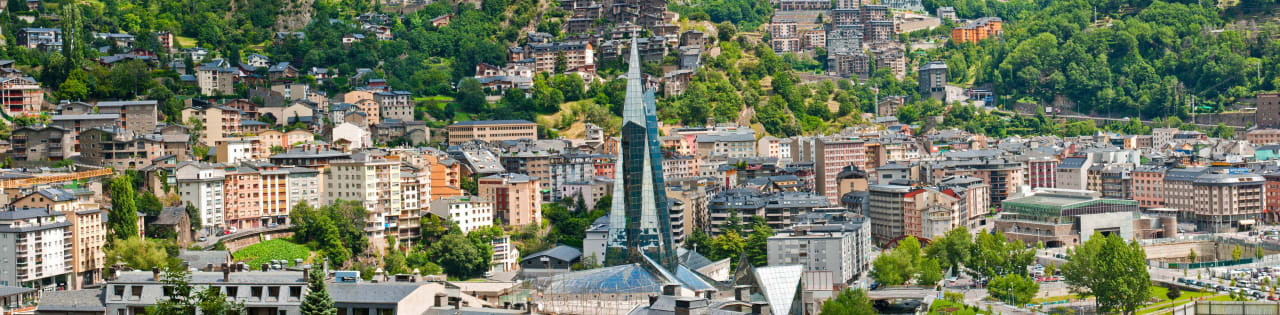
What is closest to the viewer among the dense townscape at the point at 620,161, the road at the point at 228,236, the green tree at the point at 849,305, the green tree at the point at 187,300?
the green tree at the point at 187,300

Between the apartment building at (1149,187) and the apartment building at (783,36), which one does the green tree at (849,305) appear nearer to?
the apartment building at (1149,187)

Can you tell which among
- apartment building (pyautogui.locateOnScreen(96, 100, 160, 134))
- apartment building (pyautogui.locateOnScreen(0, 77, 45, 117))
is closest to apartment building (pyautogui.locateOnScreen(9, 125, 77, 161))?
apartment building (pyautogui.locateOnScreen(96, 100, 160, 134))

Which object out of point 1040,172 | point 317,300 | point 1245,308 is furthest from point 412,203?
point 1245,308

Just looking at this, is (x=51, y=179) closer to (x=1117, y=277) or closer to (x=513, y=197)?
(x=513, y=197)

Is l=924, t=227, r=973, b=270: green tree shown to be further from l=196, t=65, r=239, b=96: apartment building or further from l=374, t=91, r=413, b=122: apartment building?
l=196, t=65, r=239, b=96: apartment building

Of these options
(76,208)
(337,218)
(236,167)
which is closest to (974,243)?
(337,218)

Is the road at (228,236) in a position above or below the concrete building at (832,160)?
below

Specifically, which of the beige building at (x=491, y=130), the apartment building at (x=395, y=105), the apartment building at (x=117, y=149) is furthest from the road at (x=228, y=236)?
the apartment building at (x=395, y=105)
